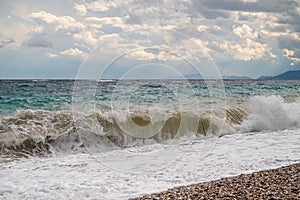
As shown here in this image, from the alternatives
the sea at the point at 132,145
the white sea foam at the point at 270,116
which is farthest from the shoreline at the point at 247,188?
the white sea foam at the point at 270,116

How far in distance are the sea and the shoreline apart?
2.36 ft

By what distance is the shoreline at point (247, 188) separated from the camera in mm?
5988

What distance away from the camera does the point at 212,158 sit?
9758mm

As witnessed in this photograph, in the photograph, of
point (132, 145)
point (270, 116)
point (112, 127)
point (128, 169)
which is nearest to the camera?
point (128, 169)

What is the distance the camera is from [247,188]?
20.9 feet

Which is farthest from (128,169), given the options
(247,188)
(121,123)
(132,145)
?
(121,123)

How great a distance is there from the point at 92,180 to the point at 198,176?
216 cm

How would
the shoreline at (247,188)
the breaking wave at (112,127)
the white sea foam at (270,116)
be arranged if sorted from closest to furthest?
the shoreline at (247,188), the breaking wave at (112,127), the white sea foam at (270,116)

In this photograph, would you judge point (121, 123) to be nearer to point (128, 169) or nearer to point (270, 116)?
point (128, 169)

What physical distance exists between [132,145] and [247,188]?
6.71 m

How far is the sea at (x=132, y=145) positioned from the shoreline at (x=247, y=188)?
2.36 feet

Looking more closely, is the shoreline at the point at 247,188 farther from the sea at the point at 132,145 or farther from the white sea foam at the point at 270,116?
the white sea foam at the point at 270,116

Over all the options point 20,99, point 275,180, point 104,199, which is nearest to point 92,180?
point 104,199

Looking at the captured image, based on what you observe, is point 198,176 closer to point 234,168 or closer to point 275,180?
point 234,168
